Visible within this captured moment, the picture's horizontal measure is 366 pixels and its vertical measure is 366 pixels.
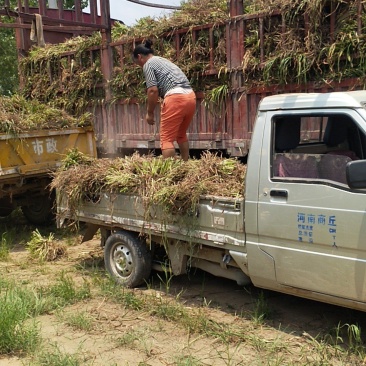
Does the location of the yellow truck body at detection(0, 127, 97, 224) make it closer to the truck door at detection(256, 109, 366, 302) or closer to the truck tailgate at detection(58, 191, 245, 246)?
the truck tailgate at detection(58, 191, 245, 246)

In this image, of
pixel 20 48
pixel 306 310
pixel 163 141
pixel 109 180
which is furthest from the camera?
pixel 20 48

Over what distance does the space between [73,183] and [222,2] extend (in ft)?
12.7

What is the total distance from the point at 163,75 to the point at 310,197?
309cm

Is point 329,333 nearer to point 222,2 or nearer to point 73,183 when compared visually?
point 73,183

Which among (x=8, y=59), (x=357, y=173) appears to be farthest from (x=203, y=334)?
(x=8, y=59)

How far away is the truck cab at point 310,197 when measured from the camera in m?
3.63

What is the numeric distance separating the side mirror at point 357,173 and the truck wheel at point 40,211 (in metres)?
6.03

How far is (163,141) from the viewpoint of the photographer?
20.1ft

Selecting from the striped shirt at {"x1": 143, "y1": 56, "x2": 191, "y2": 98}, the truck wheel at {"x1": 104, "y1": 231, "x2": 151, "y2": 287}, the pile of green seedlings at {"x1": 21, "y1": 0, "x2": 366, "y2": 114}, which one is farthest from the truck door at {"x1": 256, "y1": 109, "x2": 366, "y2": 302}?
the striped shirt at {"x1": 143, "y1": 56, "x2": 191, "y2": 98}

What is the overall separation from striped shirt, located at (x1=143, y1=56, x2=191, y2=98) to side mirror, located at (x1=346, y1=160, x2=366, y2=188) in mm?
3256

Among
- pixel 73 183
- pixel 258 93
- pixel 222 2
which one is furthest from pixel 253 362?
pixel 222 2

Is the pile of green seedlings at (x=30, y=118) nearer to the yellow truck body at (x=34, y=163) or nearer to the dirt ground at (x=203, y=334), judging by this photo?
the yellow truck body at (x=34, y=163)

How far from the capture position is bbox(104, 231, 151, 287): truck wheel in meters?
5.29

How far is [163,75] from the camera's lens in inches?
246
